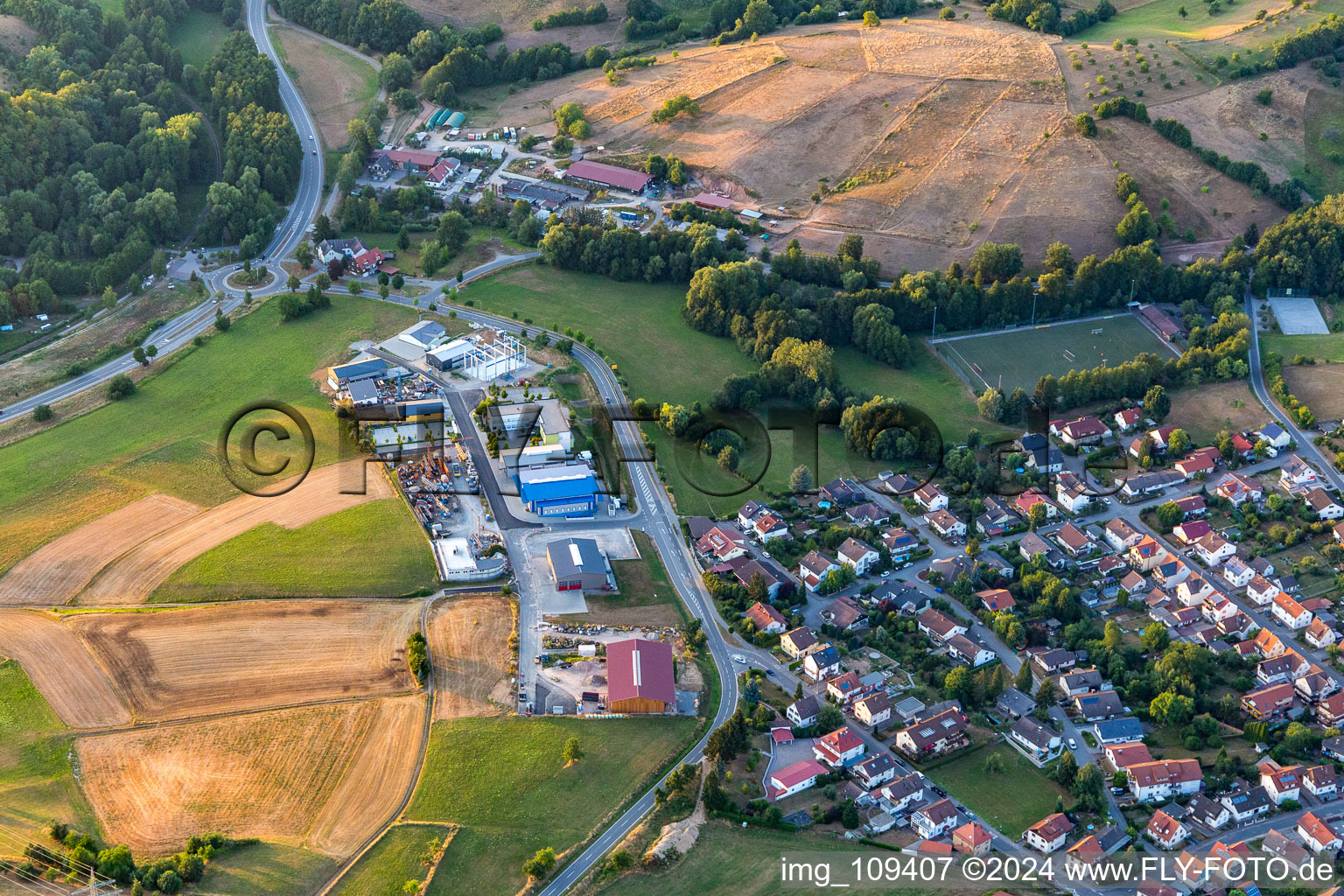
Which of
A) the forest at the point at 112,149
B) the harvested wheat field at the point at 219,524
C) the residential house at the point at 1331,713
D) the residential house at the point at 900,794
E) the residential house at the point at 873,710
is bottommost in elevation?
the residential house at the point at 1331,713

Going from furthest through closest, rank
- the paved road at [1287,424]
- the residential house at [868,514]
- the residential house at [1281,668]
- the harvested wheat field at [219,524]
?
1. the paved road at [1287,424]
2. the residential house at [868,514]
3. the harvested wheat field at [219,524]
4. the residential house at [1281,668]

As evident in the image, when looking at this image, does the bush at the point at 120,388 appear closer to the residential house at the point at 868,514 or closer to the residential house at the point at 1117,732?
the residential house at the point at 868,514

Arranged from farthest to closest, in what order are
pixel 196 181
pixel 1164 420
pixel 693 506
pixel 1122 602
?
pixel 196 181
pixel 1164 420
pixel 693 506
pixel 1122 602

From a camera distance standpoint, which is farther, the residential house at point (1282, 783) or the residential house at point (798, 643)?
the residential house at point (798, 643)

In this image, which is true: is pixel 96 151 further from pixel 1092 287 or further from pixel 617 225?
pixel 1092 287

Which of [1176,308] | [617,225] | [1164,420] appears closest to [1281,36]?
[1176,308]

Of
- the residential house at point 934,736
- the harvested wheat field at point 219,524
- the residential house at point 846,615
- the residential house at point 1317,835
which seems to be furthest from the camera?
the residential house at point 846,615

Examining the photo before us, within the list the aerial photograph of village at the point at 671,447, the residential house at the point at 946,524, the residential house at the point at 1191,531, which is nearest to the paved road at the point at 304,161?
the aerial photograph of village at the point at 671,447

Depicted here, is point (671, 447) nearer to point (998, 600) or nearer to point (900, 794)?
point (998, 600)

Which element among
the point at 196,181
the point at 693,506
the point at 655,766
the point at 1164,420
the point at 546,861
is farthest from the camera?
the point at 196,181
